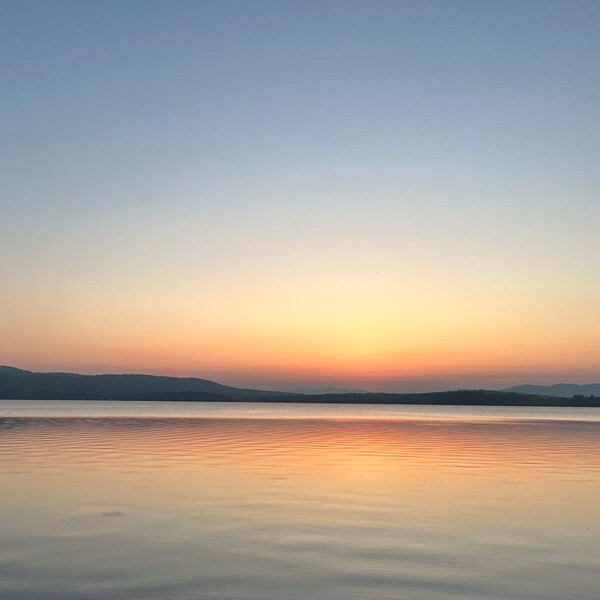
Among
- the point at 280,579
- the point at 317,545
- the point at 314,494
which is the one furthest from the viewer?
the point at 314,494

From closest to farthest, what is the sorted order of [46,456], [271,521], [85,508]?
[271,521], [85,508], [46,456]

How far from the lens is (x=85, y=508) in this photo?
66.5 ft

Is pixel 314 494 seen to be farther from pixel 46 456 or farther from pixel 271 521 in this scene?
pixel 46 456

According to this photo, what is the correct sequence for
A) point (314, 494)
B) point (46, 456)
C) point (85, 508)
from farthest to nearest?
point (46, 456) < point (314, 494) < point (85, 508)

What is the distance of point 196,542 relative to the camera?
15.9 meters

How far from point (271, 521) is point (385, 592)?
7.03m

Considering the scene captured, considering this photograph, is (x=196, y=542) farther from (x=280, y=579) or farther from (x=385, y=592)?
(x=385, y=592)

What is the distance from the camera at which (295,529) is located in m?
17.4

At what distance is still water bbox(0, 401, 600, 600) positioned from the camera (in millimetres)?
12430

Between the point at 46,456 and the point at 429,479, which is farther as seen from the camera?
the point at 46,456

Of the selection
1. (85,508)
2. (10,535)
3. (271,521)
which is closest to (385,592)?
(271,521)

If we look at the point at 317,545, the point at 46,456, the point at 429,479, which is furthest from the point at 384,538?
the point at 46,456

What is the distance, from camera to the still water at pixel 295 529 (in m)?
12.4

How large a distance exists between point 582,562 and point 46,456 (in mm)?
27965
